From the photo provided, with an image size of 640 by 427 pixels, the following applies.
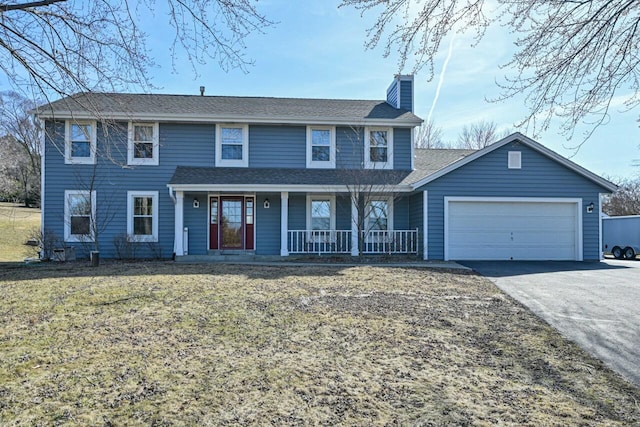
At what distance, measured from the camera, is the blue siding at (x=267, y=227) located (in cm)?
1395

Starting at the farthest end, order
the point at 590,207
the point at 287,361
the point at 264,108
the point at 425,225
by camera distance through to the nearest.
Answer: the point at 264,108, the point at 590,207, the point at 425,225, the point at 287,361

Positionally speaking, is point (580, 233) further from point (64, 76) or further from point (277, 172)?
point (64, 76)

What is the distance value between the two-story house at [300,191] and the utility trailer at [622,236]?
983cm

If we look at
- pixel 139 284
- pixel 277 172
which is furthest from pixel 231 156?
pixel 139 284

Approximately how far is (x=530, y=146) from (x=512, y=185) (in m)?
1.35

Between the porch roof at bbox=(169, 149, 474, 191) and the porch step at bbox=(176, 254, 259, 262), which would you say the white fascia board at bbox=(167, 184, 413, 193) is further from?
the porch step at bbox=(176, 254, 259, 262)

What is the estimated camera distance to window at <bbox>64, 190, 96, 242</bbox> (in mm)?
13344

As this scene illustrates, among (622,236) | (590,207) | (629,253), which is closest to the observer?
(590,207)

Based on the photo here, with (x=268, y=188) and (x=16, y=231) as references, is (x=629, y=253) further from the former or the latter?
(x=16, y=231)

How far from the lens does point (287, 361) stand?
4.07m

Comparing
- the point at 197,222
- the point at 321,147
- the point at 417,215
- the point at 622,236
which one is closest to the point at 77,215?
the point at 197,222

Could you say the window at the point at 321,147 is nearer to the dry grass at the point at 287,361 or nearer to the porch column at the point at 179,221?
the porch column at the point at 179,221

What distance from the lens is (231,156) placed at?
14117 mm

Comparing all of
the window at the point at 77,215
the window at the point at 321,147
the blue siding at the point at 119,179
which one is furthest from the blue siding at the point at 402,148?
the window at the point at 77,215
